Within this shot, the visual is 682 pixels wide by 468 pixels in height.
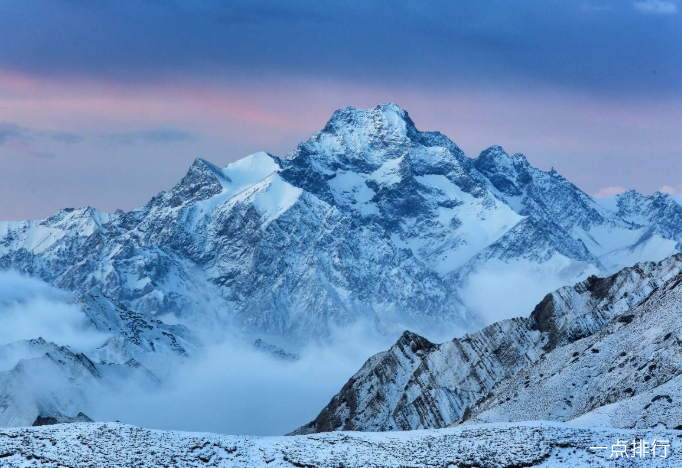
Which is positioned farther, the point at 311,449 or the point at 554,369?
the point at 554,369

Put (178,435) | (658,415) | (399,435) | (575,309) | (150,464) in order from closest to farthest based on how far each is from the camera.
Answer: (150,464), (178,435), (399,435), (658,415), (575,309)

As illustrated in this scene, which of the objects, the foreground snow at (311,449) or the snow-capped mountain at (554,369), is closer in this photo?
the foreground snow at (311,449)

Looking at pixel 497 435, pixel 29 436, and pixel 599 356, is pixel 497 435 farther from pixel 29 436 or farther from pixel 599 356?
pixel 599 356

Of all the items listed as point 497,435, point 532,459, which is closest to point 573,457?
point 532,459

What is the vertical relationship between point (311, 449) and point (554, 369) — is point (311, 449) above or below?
below
